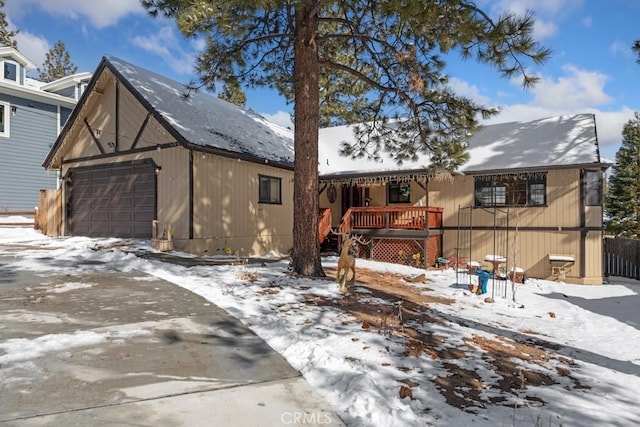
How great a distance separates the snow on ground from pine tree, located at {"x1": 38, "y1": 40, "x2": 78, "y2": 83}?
A: 39135 millimetres

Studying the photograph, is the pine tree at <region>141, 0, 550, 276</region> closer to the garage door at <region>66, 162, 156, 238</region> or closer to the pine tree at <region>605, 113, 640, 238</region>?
the garage door at <region>66, 162, 156, 238</region>

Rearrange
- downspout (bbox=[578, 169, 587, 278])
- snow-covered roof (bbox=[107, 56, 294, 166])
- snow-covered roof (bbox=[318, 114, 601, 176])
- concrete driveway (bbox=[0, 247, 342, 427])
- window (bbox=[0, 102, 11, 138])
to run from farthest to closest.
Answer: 1. window (bbox=[0, 102, 11, 138])
2. snow-covered roof (bbox=[318, 114, 601, 176])
3. downspout (bbox=[578, 169, 587, 278])
4. snow-covered roof (bbox=[107, 56, 294, 166])
5. concrete driveway (bbox=[0, 247, 342, 427])

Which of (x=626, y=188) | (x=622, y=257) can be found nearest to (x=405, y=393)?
(x=622, y=257)

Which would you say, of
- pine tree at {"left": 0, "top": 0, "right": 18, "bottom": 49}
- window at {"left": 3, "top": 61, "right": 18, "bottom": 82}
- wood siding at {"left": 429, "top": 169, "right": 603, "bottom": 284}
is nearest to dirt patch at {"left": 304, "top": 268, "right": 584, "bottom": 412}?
wood siding at {"left": 429, "top": 169, "right": 603, "bottom": 284}

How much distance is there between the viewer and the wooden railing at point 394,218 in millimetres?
14367

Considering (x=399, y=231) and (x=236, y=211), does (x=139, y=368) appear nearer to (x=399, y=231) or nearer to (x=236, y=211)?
(x=236, y=211)

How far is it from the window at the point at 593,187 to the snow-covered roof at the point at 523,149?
610 mm

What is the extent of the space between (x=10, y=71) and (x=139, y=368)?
2369 centimetres

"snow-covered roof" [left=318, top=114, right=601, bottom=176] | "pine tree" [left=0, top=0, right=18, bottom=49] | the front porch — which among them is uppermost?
"pine tree" [left=0, top=0, right=18, bottom=49]

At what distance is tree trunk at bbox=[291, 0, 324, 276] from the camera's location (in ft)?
28.5

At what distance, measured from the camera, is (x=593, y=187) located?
1325 cm

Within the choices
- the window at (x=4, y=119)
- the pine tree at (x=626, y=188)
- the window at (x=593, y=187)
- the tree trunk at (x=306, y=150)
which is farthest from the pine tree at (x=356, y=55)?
the pine tree at (x=626, y=188)

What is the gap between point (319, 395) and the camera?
11.1 ft

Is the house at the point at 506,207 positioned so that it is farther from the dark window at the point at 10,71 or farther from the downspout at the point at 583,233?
the dark window at the point at 10,71
